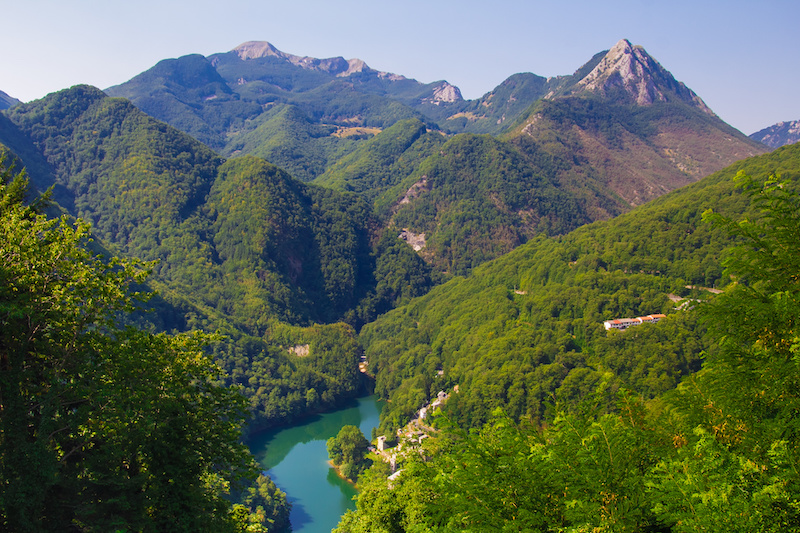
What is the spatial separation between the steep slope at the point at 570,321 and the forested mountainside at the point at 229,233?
19.6 m

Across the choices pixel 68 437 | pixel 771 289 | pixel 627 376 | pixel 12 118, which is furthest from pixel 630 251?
pixel 12 118

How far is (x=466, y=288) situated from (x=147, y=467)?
349 feet

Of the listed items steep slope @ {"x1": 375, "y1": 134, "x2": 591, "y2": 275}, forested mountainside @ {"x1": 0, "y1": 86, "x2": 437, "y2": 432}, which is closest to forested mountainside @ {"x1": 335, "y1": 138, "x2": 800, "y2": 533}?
forested mountainside @ {"x1": 0, "y1": 86, "x2": 437, "y2": 432}

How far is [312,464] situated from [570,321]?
42.5 m

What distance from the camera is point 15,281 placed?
1286 cm

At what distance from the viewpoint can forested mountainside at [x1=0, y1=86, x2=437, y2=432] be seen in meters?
105

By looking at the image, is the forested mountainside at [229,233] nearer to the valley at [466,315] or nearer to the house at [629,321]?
the valley at [466,315]

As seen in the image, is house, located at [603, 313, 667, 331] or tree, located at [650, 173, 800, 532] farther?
house, located at [603, 313, 667, 331]

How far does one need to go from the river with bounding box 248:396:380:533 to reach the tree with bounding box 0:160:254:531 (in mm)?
40613

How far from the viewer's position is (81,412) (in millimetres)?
13094

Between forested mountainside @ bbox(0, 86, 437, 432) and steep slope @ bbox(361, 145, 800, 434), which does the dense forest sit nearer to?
steep slope @ bbox(361, 145, 800, 434)

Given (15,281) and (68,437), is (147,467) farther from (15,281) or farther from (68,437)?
(15,281)

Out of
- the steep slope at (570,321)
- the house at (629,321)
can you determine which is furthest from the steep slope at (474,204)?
the house at (629,321)

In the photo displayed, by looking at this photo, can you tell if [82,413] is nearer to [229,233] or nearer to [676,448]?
[676,448]
